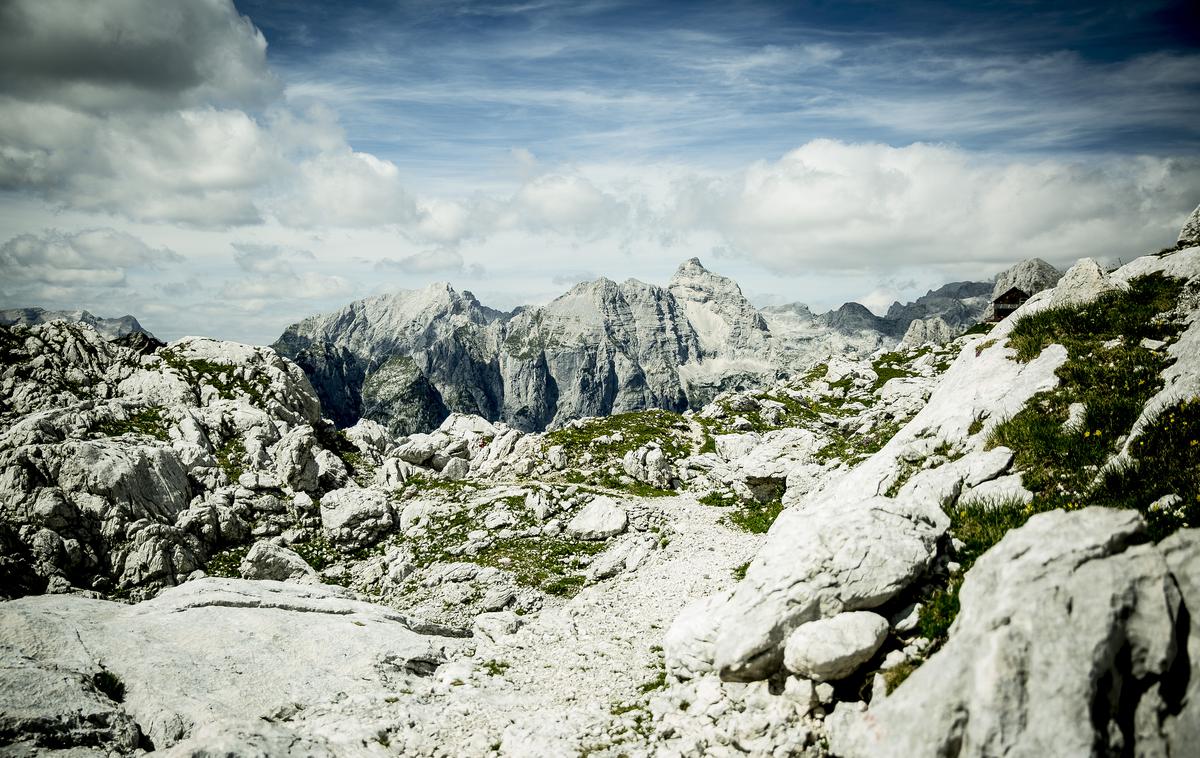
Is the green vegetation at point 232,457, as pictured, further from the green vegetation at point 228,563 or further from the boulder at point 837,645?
the boulder at point 837,645

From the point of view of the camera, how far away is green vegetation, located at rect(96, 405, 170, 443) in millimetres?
47375

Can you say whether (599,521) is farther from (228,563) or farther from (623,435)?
(623,435)

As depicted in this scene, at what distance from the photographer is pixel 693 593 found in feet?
81.9

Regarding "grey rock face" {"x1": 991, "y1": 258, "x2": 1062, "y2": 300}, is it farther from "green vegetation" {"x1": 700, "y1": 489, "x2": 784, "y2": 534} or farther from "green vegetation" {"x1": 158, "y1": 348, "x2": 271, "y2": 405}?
"green vegetation" {"x1": 158, "y1": 348, "x2": 271, "y2": 405}

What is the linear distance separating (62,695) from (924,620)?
69.2 feet

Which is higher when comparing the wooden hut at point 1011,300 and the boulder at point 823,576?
the wooden hut at point 1011,300

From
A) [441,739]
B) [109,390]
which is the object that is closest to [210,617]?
[441,739]

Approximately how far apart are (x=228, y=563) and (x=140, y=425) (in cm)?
2470

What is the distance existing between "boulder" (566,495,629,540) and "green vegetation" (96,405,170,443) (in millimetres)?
38954

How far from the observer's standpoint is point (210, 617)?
68.1ft

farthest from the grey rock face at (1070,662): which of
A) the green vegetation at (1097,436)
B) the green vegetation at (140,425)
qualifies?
the green vegetation at (140,425)

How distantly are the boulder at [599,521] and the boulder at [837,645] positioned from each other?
24303 millimetres

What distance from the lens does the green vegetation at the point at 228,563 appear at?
3428cm

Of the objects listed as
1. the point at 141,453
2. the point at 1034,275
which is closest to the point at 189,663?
the point at 141,453
